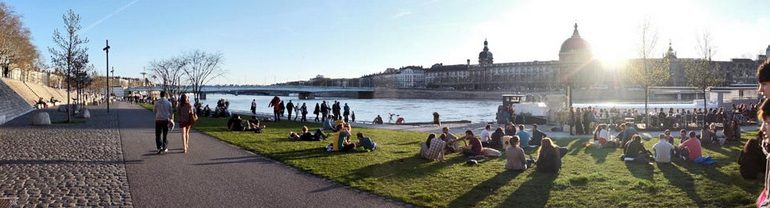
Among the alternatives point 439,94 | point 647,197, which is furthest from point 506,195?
point 439,94

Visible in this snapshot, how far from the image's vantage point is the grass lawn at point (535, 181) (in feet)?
30.2

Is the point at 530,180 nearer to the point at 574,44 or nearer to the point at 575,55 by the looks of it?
the point at 575,55

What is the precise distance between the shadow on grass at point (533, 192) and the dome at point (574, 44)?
328ft

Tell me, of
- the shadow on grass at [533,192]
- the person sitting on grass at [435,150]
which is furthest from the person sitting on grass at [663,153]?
the person sitting on grass at [435,150]

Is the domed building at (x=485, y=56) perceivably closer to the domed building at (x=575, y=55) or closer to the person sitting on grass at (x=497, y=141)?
the domed building at (x=575, y=55)

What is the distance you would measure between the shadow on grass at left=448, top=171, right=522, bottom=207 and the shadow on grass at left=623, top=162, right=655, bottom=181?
2314mm

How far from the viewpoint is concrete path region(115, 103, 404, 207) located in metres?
9.08

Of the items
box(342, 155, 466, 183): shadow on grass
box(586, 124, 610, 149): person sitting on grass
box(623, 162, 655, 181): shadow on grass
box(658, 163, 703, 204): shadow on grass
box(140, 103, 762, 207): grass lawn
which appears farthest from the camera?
box(586, 124, 610, 149): person sitting on grass

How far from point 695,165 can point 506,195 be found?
6.07m

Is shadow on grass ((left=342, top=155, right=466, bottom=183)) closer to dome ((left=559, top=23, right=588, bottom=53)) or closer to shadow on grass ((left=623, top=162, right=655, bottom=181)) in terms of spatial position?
shadow on grass ((left=623, top=162, right=655, bottom=181))

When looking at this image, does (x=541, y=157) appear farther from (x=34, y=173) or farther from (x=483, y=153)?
(x=34, y=173)

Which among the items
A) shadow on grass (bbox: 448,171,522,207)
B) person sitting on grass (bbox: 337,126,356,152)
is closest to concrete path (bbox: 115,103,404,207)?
shadow on grass (bbox: 448,171,522,207)

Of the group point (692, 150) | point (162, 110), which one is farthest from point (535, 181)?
point (162, 110)

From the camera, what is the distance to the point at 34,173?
1148cm
